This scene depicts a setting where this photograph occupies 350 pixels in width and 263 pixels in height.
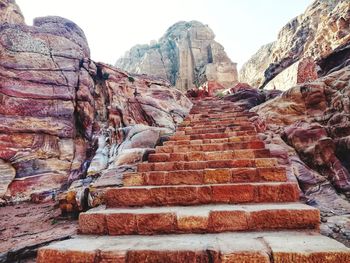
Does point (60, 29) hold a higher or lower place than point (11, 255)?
higher

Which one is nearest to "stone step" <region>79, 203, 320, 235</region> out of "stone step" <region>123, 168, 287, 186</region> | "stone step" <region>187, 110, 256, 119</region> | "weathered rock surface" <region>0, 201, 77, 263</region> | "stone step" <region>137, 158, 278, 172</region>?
"stone step" <region>123, 168, 287, 186</region>

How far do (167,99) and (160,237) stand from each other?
10.8m

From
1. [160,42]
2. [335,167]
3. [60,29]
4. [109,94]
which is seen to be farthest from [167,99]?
[160,42]

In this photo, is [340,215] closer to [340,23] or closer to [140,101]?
[140,101]

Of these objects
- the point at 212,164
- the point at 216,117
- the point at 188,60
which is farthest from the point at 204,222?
the point at 188,60

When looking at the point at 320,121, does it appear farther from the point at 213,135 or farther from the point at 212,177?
the point at 212,177

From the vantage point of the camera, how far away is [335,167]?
173 inches

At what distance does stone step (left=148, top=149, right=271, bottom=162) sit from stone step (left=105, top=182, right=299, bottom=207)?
1.07m

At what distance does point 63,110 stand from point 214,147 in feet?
28.0

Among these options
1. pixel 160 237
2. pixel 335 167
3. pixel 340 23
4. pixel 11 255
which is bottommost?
pixel 11 255

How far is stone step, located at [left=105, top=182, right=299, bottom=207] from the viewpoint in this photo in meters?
2.69

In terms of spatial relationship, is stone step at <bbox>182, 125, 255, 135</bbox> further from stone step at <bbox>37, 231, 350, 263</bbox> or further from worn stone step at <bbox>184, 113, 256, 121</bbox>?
stone step at <bbox>37, 231, 350, 263</bbox>

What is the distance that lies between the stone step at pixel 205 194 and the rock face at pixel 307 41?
28.3 feet

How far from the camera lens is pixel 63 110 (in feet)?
34.8
